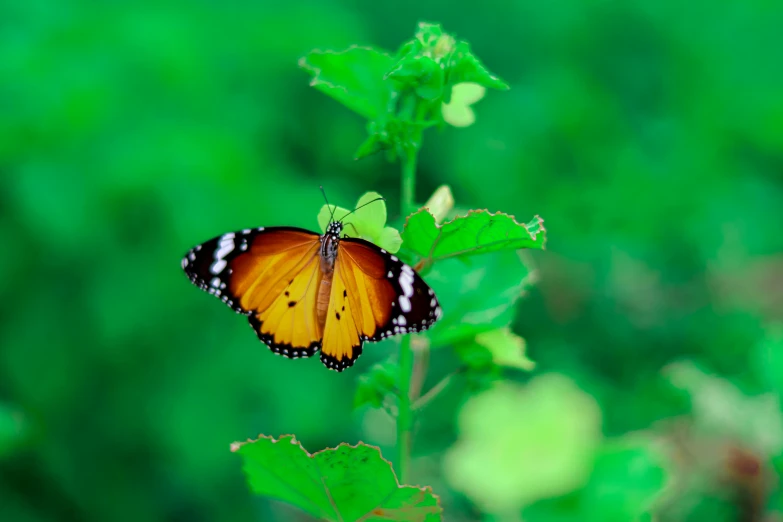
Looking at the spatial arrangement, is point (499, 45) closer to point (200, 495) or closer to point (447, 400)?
point (447, 400)

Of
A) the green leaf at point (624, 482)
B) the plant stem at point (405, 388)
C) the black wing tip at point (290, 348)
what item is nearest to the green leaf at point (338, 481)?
the plant stem at point (405, 388)

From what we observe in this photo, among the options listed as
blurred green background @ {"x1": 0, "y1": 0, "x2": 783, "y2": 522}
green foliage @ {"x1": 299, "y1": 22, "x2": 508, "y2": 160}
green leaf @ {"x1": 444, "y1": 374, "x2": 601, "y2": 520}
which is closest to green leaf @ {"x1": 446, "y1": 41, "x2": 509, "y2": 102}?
green foliage @ {"x1": 299, "y1": 22, "x2": 508, "y2": 160}

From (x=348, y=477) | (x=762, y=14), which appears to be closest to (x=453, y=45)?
(x=348, y=477)

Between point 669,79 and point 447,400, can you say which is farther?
point 669,79

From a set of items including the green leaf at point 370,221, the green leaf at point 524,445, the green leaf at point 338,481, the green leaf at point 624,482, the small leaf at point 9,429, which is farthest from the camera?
the green leaf at point 524,445

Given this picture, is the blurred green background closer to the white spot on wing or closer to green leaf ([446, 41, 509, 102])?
the white spot on wing

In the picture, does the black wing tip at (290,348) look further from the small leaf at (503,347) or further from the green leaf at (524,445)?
the green leaf at (524,445)
